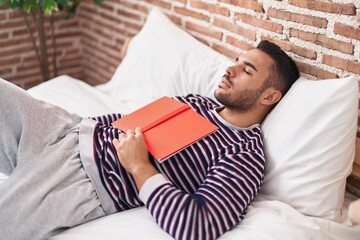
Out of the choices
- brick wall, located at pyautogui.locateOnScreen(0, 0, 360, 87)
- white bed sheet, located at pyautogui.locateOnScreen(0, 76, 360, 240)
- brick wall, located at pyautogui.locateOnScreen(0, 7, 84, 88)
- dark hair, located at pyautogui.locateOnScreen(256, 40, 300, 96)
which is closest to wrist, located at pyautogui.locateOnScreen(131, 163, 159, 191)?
white bed sheet, located at pyautogui.locateOnScreen(0, 76, 360, 240)

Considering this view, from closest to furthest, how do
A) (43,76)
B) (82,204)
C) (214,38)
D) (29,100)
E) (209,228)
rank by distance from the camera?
(209,228) → (82,204) → (29,100) → (214,38) → (43,76)

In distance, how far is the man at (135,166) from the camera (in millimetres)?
1232

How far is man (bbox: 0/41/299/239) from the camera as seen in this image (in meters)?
1.23

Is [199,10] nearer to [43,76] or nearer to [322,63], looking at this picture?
[322,63]

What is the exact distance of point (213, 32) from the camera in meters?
2.01

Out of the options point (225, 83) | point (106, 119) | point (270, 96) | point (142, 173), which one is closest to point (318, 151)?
point (270, 96)

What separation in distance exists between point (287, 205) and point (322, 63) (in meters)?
0.50

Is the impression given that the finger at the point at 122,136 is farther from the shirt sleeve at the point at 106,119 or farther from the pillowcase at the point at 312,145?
the pillowcase at the point at 312,145

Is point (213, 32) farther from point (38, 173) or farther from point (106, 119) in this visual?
point (38, 173)

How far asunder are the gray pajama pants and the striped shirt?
84mm

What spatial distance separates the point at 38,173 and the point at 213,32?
1.04m

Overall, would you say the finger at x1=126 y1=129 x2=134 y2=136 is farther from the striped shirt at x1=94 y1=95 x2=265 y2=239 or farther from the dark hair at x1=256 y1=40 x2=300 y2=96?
the dark hair at x1=256 y1=40 x2=300 y2=96

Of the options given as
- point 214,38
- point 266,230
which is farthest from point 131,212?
point 214,38

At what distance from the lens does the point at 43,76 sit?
2.80 meters
